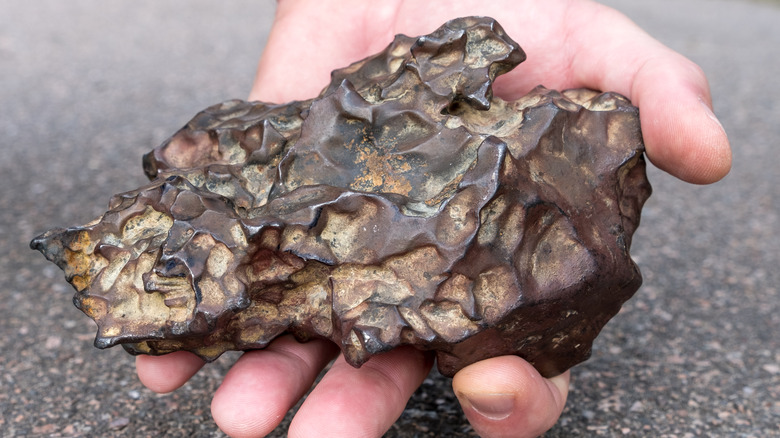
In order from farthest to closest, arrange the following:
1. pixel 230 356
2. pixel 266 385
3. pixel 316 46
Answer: pixel 316 46 → pixel 230 356 → pixel 266 385

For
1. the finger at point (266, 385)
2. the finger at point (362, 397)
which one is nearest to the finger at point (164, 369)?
the finger at point (266, 385)

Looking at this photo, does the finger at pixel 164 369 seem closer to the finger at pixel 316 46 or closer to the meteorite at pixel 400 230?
the meteorite at pixel 400 230

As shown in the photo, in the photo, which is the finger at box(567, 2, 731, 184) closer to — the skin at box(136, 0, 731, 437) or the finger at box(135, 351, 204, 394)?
the skin at box(136, 0, 731, 437)

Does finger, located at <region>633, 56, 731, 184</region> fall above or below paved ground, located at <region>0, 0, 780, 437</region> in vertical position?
above

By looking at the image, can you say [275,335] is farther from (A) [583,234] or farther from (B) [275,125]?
(A) [583,234]

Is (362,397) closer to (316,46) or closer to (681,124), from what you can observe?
(681,124)

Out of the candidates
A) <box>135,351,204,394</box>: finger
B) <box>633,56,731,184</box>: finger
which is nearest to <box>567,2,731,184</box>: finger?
<box>633,56,731,184</box>: finger

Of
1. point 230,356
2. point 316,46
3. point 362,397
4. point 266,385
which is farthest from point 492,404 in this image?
point 316,46
